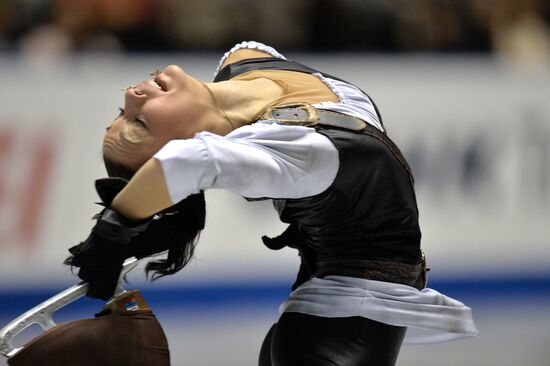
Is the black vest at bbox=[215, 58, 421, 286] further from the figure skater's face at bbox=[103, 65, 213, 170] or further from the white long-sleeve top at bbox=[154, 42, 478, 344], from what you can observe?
the figure skater's face at bbox=[103, 65, 213, 170]

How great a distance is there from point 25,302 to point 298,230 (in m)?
2.58

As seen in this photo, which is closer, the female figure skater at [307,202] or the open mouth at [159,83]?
the female figure skater at [307,202]

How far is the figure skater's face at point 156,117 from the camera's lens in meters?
2.72

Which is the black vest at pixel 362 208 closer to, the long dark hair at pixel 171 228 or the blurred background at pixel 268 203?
the long dark hair at pixel 171 228

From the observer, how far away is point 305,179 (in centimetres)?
260

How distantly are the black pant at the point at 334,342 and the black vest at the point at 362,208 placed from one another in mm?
186

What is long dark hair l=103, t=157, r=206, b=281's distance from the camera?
2803mm

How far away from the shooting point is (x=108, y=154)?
2.79 meters

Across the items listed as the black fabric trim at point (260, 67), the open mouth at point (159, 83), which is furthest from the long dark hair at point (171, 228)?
the black fabric trim at point (260, 67)

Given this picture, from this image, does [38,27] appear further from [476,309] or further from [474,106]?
[476,309]

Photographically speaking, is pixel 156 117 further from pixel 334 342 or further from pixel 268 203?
pixel 268 203

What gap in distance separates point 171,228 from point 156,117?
1.09 ft

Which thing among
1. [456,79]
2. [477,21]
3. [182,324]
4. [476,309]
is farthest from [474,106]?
[182,324]

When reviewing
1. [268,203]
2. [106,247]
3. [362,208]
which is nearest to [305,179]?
[362,208]
